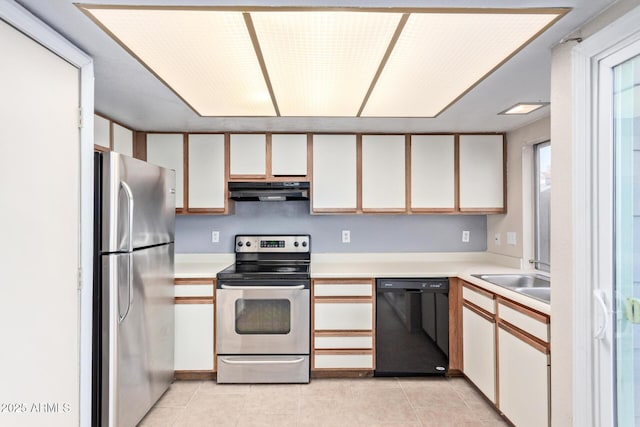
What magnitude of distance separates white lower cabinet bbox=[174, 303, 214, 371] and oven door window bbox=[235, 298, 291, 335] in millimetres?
247

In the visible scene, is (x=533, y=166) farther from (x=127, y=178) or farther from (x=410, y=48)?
(x=127, y=178)

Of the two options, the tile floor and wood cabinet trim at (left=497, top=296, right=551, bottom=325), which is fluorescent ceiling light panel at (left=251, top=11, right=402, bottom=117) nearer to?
wood cabinet trim at (left=497, top=296, right=551, bottom=325)

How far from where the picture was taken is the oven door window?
2.81 m

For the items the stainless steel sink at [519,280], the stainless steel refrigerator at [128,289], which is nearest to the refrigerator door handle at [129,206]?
the stainless steel refrigerator at [128,289]

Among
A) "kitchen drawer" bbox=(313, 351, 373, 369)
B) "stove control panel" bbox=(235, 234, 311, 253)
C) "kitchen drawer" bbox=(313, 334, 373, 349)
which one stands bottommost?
"kitchen drawer" bbox=(313, 351, 373, 369)

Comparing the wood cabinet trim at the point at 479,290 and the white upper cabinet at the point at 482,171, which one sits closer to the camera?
the wood cabinet trim at the point at 479,290

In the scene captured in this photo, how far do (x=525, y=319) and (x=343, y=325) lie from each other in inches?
53.9

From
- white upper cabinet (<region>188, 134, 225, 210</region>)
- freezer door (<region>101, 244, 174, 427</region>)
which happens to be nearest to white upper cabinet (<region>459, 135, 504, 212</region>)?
white upper cabinet (<region>188, 134, 225, 210</region>)

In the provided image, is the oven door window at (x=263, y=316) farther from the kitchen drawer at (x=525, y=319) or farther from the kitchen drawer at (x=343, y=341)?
the kitchen drawer at (x=525, y=319)

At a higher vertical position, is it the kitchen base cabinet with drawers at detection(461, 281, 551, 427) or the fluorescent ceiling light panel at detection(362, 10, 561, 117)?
the fluorescent ceiling light panel at detection(362, 10, 561, 117)

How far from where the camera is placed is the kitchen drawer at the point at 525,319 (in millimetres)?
1813

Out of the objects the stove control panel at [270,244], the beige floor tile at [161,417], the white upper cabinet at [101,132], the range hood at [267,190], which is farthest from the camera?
the stove control panel at [270,244]

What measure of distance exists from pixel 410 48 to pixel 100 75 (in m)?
1.65

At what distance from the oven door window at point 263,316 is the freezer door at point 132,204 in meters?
0.81
